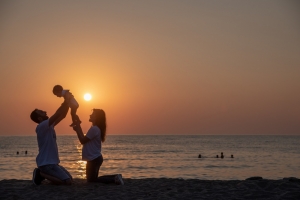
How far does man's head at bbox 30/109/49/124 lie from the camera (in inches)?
428

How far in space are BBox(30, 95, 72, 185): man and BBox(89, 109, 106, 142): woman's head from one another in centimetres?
106

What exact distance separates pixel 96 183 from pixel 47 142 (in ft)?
5.98

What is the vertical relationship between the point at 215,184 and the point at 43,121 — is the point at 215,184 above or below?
below

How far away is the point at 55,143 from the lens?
11.0m

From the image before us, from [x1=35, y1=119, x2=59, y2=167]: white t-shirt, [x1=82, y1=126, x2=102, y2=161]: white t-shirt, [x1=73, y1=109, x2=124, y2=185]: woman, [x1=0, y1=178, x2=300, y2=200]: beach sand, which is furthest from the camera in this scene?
[x1=82, y1=126, x2=102, y2=161]: white t-shirt

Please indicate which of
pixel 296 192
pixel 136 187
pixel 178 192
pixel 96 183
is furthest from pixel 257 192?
pixel 96 183

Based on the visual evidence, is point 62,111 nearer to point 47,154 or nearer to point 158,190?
point 47,154

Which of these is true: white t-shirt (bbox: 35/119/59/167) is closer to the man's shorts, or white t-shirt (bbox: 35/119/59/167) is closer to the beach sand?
the man's shorts

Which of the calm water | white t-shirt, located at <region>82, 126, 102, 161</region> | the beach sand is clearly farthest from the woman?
the calm water

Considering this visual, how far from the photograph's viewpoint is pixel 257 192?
9.23 meters

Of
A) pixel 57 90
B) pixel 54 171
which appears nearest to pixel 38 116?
pixel 57 90

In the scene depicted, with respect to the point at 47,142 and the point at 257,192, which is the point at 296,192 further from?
the point at 47,142

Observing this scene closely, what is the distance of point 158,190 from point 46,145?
3.20 meters

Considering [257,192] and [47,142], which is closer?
[257,192]
